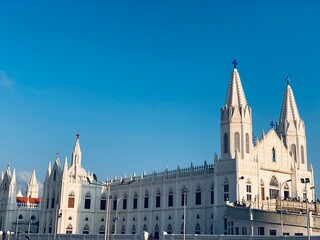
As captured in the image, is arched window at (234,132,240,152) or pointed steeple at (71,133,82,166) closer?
arched window at (234,132,240,152)

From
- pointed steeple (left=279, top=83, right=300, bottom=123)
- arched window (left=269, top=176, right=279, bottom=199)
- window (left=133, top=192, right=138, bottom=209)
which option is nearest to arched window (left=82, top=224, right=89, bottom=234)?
window (left=133, top=192, right=138, bottom=209)

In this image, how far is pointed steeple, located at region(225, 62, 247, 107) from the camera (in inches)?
2660

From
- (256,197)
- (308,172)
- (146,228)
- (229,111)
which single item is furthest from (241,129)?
(146,228)

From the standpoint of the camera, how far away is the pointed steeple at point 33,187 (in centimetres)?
13362

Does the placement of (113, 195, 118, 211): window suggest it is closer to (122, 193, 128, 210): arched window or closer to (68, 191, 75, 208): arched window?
(122, 193, 128, 210): arched window

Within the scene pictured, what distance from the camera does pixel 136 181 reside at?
8425 centimetres

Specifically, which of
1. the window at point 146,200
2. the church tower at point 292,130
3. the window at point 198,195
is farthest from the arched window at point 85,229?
the church tower at point 292,130

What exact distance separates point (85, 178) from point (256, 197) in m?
37.8

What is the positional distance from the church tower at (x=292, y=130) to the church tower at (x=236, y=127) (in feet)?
32.2

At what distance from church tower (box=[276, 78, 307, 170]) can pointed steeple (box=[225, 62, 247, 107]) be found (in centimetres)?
1025

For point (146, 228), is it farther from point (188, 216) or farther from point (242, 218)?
point (242, 218)

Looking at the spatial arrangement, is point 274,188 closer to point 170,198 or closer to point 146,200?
point 170,198

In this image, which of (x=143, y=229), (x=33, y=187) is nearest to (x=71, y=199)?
(x=143, y=229)

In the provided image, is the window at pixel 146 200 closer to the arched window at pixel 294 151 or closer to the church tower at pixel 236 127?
the church tower at pixel 236 127
